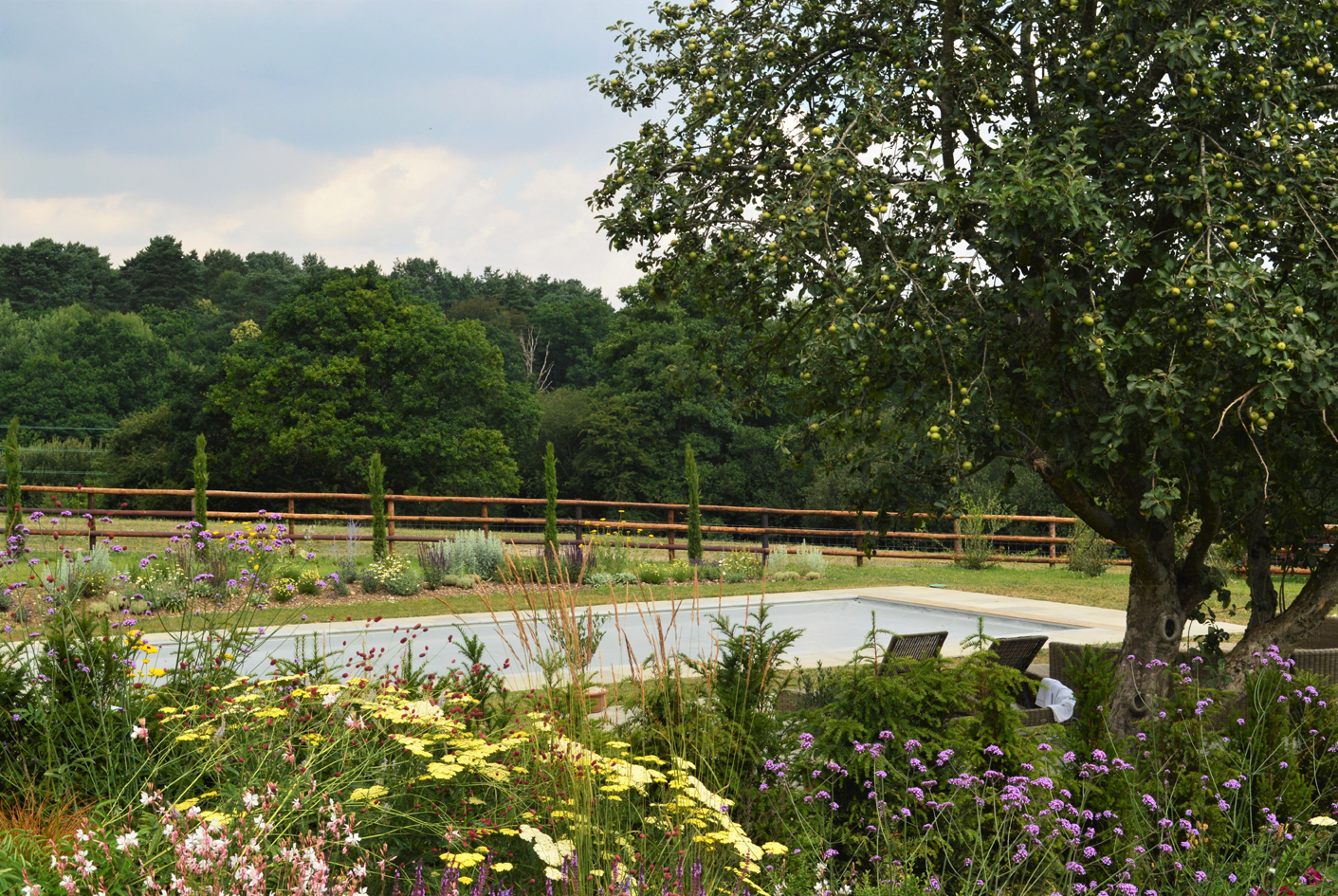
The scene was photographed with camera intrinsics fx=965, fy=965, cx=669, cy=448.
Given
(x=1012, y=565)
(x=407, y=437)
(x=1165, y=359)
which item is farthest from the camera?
(x=407, y=437)

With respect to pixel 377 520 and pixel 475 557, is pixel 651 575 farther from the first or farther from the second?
pixel 377 520

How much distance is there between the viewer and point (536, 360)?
1816 inches

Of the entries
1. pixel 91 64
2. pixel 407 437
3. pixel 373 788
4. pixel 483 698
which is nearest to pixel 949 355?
pixel 483 698

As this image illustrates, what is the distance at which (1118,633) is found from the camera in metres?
9.32

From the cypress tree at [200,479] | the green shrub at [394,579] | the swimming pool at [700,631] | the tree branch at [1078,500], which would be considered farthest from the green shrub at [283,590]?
the tree branch at [1078,500]

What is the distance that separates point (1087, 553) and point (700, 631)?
26.9 feet

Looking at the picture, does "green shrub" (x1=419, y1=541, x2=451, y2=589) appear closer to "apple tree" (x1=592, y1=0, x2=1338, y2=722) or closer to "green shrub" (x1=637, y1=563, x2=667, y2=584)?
"green shrub" (x1=637, y1=563, x2=667, y2=584)

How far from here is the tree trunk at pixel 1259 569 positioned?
486cm

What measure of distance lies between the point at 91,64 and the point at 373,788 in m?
15.6

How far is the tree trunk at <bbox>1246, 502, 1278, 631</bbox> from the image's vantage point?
4855mm

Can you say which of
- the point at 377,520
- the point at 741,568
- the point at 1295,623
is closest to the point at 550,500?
the point at 377,520

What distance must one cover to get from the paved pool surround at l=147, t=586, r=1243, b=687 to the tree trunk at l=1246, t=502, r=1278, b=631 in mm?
3167

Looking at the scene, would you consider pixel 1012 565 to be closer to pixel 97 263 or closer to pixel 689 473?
pixel 689 473

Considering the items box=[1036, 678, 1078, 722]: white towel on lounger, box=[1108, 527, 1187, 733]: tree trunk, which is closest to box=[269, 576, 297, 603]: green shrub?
box=[1036, 678, 1078, 722]: white towel on lounger
